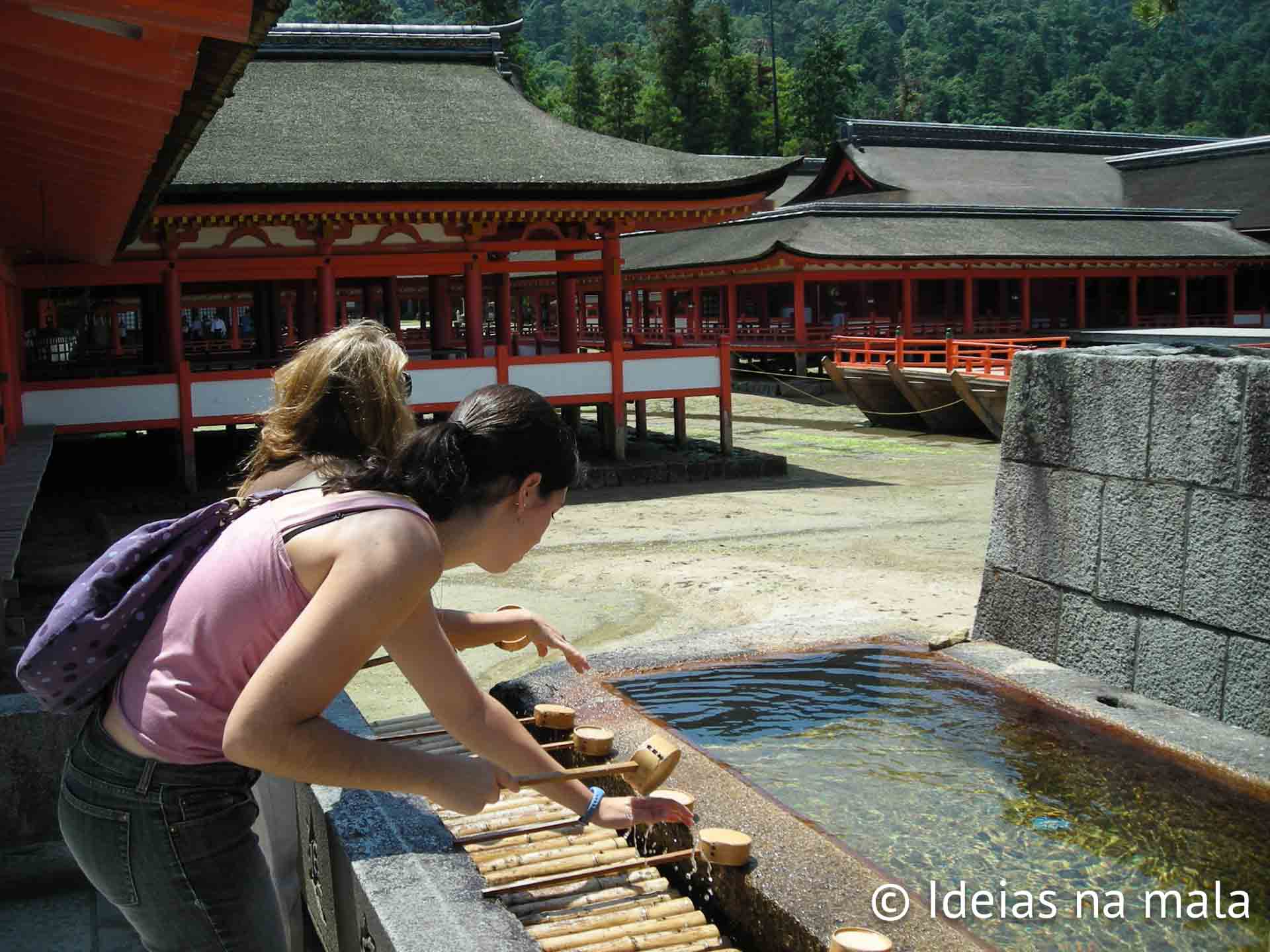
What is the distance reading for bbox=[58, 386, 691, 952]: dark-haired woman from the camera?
5.89 ft

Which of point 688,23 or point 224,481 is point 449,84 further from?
point 688,23

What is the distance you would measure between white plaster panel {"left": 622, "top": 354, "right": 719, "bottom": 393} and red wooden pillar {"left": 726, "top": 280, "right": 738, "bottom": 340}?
42.7 ft

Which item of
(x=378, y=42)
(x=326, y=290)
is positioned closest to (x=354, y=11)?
(x=378, y=42)

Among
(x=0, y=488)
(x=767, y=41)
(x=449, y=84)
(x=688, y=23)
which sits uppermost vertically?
(x=767, y=41)

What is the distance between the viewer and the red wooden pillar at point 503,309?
17.1 meters

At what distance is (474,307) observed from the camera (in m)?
15.2

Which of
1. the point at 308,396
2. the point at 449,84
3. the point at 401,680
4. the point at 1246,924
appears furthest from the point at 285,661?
the point at 449,84

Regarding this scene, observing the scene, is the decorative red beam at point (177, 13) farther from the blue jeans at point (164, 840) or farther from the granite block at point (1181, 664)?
the granite block at point (1181, 664)

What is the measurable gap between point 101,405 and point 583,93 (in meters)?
51.5

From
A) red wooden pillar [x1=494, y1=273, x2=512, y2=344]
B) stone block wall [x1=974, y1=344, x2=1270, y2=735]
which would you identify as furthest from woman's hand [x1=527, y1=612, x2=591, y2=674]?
red wooden pillar [x1=494, y1=273, x2=512, y2=344]

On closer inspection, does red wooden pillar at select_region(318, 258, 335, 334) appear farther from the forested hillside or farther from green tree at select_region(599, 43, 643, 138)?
green tree at select_region(599, 43, 643, 138)

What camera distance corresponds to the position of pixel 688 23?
192ft

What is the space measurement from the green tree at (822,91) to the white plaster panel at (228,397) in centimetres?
4857

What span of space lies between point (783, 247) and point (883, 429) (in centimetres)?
586
